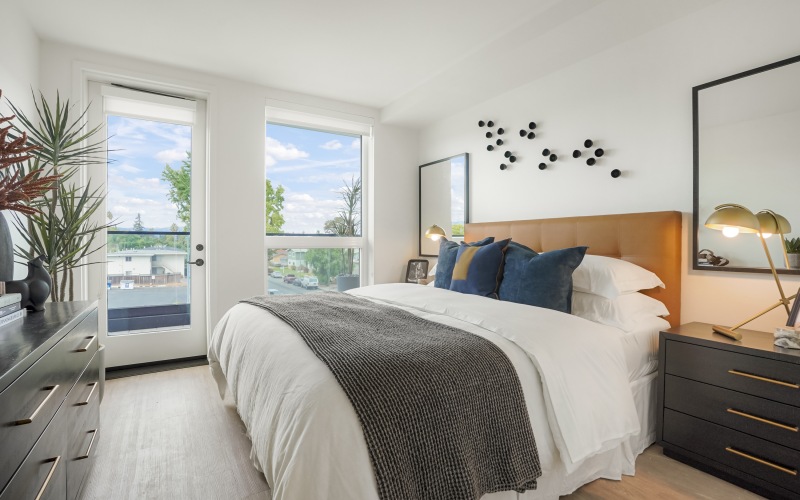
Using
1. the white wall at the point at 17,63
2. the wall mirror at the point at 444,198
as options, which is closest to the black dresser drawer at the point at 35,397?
the white wall at the point at 17,63

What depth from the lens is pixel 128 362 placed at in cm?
346

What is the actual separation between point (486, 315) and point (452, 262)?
1.06 m

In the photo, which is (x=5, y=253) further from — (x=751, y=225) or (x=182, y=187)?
(x=751, y=225)

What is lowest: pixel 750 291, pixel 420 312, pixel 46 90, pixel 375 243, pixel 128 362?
pixel 128 362

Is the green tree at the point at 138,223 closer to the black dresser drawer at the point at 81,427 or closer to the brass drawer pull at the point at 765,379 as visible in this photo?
the black dresser drawer at the point at 81,427

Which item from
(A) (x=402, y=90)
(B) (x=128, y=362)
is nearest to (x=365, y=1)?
(A) (x=402, y=90)

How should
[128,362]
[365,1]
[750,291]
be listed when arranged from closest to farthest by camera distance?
[750,291], [365,1], [128,362]

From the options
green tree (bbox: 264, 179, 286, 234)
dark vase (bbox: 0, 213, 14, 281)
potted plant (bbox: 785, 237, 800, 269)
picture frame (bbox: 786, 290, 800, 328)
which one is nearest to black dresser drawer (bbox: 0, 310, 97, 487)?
dark vase (bbox: 0, 213, 14, 281)

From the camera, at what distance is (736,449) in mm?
1760

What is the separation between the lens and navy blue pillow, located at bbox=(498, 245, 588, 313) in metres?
2.21

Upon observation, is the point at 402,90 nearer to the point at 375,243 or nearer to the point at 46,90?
the point at 375,243

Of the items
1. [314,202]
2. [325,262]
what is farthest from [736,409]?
[314,202]

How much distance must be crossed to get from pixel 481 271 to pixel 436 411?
1.44 m

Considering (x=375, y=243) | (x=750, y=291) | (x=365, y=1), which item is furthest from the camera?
(x=375, y=243)
